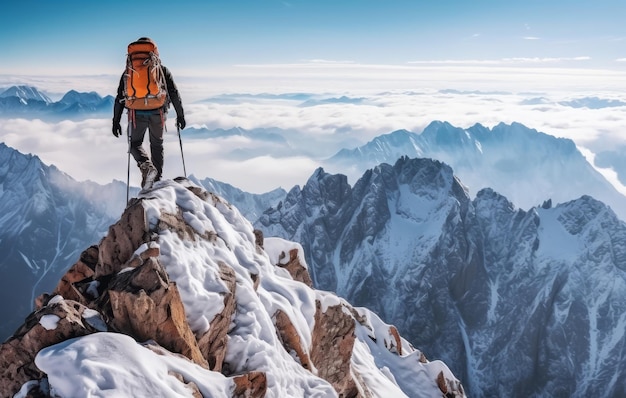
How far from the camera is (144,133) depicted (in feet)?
66.3

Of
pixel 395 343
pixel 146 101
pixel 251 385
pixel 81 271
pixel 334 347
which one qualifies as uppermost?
pixel 146 101

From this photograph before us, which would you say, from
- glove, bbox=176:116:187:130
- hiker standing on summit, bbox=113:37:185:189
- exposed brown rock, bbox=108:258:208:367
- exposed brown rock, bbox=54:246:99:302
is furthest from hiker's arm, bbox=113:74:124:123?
exposed brown rock, bbox=108:258:208:367

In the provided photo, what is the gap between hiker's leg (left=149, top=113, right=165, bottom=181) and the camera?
776 inches

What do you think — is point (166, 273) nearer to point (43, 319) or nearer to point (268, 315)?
point (43, 319)

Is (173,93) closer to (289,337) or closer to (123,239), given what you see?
(123,239)

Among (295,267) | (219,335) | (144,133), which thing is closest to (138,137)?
(144,133)

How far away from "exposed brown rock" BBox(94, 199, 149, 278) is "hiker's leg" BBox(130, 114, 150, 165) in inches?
117

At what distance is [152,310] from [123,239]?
4411 mm

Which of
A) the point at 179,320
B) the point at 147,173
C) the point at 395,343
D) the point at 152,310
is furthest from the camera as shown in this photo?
the point at 395,343

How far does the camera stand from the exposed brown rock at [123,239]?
1773 cm

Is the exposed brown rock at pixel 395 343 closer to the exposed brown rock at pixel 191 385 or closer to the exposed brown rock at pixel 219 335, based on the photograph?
the exposed brown rock at pixel 219 335

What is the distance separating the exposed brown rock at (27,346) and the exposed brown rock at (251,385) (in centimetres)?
434

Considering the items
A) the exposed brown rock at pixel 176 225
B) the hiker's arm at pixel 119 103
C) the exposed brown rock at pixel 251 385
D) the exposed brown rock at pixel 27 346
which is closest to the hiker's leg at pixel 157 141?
the hiker's arm at pixel 119 103

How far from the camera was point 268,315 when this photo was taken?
19500mm
